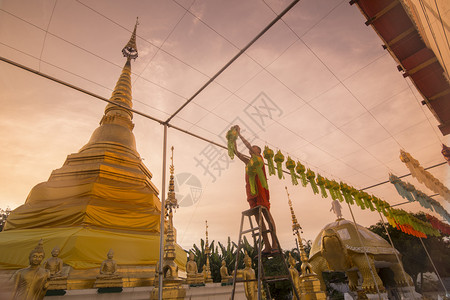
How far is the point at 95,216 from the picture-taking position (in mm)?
10438

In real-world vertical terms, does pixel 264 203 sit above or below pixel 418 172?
below

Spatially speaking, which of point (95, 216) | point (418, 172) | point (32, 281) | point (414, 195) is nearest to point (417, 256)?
point (414, 195)

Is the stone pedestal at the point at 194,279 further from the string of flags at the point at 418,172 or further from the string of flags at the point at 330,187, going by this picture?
the string of flags at the point at 418,172

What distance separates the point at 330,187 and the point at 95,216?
10168mm

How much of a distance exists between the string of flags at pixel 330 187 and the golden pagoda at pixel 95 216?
22.6ft

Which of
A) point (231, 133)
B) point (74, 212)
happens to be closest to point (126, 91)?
point (74, 212)

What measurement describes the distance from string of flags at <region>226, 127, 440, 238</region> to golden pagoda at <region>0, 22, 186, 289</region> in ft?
22.6

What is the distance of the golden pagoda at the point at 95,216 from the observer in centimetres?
857

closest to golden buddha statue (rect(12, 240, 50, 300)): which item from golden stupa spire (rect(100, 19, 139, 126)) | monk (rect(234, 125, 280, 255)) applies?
monk (rect(234, 125, 280, 255))

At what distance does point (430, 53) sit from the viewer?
4.01m

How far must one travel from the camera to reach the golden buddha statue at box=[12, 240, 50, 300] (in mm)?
4363

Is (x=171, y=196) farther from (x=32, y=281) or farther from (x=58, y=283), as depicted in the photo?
(x=32, y=281)

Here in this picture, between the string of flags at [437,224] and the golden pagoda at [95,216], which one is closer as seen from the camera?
the golden pagoda at [95,216]

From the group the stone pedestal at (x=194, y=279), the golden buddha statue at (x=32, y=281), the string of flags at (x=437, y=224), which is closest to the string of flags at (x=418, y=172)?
the stone pedestal at (x=194, y=279)
